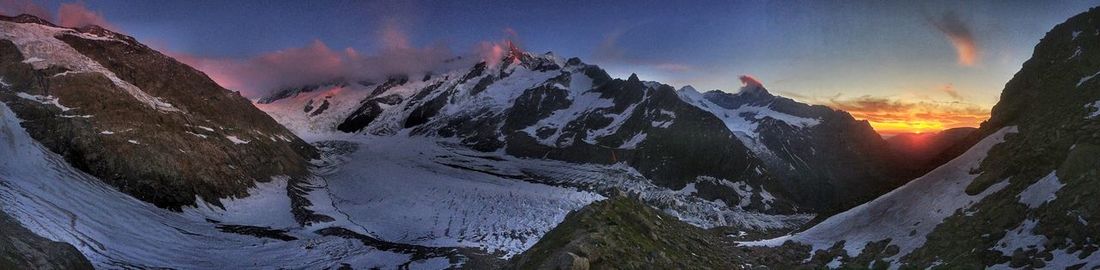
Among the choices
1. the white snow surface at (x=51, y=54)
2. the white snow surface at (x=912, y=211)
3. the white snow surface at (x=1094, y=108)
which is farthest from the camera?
the white snow surface at (x=51, y=54)

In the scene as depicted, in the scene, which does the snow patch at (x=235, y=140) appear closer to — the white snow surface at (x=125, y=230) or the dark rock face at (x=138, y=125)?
the dark rock face at (x=138, y=125)

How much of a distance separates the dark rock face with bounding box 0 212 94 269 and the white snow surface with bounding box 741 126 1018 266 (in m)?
32.8

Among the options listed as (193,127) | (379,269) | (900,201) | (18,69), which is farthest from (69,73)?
(900,201)

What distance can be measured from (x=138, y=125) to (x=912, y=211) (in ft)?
307

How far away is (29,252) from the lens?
27.8 m

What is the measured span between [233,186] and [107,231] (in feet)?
124

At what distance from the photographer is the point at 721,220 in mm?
133375

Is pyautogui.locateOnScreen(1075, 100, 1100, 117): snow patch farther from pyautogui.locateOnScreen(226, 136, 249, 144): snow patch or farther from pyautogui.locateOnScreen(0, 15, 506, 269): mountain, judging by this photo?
pyautogui.locateOnScreen(226, 136, 249, 144): snow patch

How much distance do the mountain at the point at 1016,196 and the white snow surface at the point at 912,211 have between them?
5 cm

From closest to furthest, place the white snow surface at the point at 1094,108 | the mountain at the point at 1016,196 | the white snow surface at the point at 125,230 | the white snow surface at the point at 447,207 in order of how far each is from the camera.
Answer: the mountain at the point at 1016,196 < the white snow surface at the point at 1094,108 < the white snow surface at the point at 125,230 < the white snow surface at the point at 447,207

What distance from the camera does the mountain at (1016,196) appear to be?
1377cm

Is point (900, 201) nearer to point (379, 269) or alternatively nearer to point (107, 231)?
point (379, 269)

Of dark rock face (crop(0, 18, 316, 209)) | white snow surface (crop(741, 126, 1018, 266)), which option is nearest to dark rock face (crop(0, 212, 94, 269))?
white snow surface (crop(741, 126, 1018, 266))

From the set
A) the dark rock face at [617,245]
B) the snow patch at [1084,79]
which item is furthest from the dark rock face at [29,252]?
the snow patch at [1084,79]
